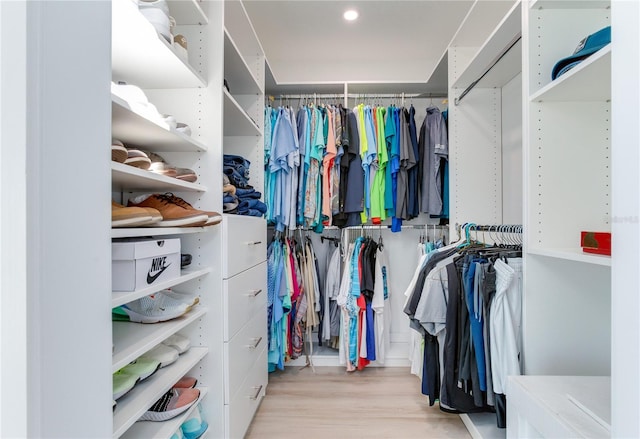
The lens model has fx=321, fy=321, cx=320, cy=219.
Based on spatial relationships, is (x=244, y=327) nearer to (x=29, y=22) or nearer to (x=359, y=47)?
(x=29, y=22)

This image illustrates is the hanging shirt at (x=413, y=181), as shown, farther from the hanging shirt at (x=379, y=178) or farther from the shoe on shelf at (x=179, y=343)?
the shoe on shelf at (x=179, y=343)

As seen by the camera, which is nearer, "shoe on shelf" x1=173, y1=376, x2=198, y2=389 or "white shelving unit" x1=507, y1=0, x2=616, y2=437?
"white shelving unit" x1=507, y1=0, x2=616, y2=437

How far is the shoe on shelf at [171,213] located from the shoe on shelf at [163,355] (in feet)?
1.52

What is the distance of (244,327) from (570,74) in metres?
1.53

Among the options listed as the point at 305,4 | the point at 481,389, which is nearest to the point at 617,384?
the point at 481,389

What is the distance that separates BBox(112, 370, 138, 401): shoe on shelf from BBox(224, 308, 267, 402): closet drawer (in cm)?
42

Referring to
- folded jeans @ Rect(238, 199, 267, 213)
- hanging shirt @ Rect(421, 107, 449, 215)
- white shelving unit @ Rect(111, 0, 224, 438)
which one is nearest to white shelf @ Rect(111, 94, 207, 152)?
white shelving unit @ Rect(111, 0, 224, 438)

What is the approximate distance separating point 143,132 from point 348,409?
1.80m

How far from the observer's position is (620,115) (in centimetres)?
45

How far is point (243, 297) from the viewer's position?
1517mm

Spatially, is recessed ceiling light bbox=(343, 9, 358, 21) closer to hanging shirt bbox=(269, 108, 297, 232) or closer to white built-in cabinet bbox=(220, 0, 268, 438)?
white built-in cabinet bbox=(220, 0, 268, 438)

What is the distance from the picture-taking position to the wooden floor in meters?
1.69

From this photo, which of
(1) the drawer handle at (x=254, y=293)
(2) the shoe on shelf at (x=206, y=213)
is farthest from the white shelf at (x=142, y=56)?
(1) the drawer handle at (x=254, y=293)

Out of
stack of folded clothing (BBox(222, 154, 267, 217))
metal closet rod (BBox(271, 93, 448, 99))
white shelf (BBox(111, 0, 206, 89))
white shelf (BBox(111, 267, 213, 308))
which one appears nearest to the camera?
white shelf (BBox(111, 267, 213, 308))
